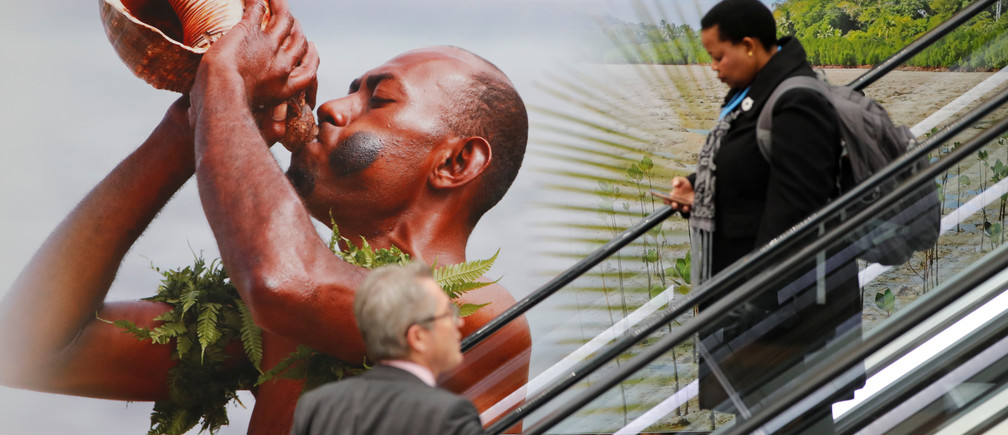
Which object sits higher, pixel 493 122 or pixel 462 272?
pixel 493 122

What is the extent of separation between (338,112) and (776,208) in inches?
79.6

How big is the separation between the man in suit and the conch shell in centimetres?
238

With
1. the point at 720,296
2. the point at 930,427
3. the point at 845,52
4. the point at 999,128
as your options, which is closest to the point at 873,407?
the point at 930,427

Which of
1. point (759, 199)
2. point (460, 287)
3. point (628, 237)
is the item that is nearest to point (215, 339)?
point (460, 287)

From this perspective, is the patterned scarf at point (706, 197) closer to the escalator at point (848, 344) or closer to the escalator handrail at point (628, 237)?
the escalator at point (848, 344)

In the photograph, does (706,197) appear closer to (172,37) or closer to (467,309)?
(467,309)

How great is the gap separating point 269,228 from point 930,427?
85.0 inches

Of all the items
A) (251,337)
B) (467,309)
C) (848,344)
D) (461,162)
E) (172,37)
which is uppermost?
(172,37)

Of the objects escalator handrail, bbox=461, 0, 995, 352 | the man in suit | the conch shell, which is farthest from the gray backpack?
the conch shell

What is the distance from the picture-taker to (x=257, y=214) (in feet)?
11.5

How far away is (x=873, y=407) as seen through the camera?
88.8 inches

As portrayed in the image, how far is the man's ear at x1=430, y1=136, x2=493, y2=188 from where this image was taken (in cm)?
381

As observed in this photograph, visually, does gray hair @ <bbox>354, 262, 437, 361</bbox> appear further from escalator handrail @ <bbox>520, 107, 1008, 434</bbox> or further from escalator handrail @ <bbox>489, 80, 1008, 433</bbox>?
escalator handrail @ <bbox>489, 80, 1008, 433</bbox>

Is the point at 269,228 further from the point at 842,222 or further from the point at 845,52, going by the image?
the point at 845,52
